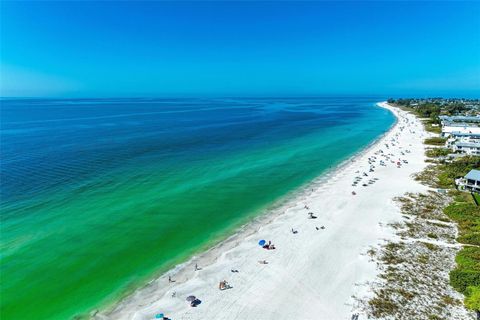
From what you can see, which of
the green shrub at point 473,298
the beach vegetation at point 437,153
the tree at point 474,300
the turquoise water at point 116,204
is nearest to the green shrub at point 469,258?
the green shrub at point 473,298

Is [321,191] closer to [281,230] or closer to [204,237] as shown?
[281,230]

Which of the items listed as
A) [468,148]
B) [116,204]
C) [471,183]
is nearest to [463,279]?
[471,183]

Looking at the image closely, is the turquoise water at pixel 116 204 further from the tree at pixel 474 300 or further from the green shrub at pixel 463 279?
the tree at pixel 474 300

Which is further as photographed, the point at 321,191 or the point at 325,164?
the point at 325,164

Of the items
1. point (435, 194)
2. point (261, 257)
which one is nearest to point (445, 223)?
point (435, 194)

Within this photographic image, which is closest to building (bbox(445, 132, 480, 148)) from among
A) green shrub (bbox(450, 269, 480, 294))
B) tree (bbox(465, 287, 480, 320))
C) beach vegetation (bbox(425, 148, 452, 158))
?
beach vegetation (bbox(425, 148, 452, 158))

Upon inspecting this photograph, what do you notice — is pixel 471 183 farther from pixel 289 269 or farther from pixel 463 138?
pixel 463 138

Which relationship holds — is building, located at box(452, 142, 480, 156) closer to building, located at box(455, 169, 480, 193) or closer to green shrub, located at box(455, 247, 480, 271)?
building, located at box(455, 169, 480, 193)
